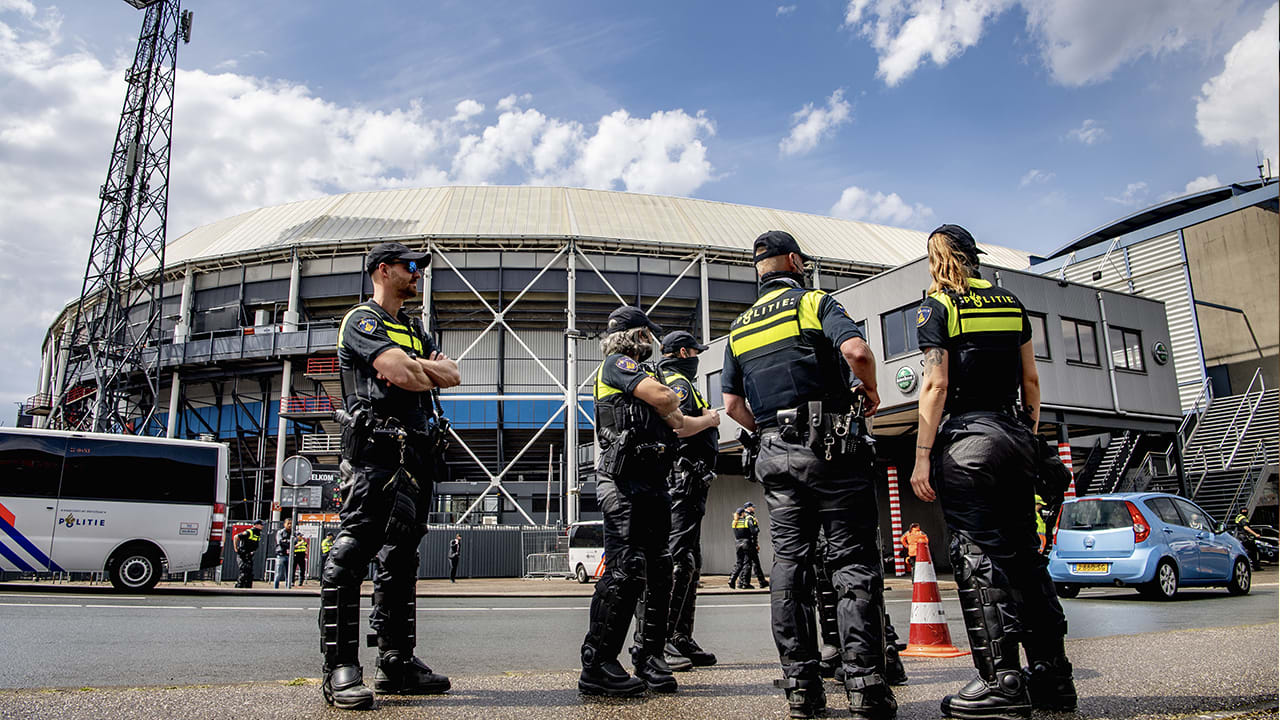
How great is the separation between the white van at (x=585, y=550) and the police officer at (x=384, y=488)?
59.6ft

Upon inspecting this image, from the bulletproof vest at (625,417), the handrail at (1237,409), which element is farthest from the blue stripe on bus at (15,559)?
the handrail at (1237,409)

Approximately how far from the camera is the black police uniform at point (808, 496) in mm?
2779

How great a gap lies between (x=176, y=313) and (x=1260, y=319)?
140 ft

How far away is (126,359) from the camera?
35625 millimetres

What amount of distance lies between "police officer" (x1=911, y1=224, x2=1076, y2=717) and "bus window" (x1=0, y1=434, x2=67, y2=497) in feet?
45.6

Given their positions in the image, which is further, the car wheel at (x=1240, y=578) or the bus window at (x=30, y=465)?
the bus window at (x=30, y=465)

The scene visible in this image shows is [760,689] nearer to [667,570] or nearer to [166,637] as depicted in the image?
[667,570]

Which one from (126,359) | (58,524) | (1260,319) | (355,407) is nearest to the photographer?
(355,407)

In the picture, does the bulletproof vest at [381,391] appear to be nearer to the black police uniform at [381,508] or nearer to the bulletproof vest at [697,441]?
the black police uniform at [381,508]

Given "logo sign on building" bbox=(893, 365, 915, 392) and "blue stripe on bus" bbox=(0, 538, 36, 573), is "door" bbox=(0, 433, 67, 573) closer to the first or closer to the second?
"blue stripe on bus" bbox=(0, 538, 36, 573)

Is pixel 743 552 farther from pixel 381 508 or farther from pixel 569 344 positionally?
pixel 569 344

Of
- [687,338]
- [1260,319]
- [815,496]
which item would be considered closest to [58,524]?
[687,338]

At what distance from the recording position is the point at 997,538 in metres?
2.85

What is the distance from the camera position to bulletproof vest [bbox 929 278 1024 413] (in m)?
3.05
